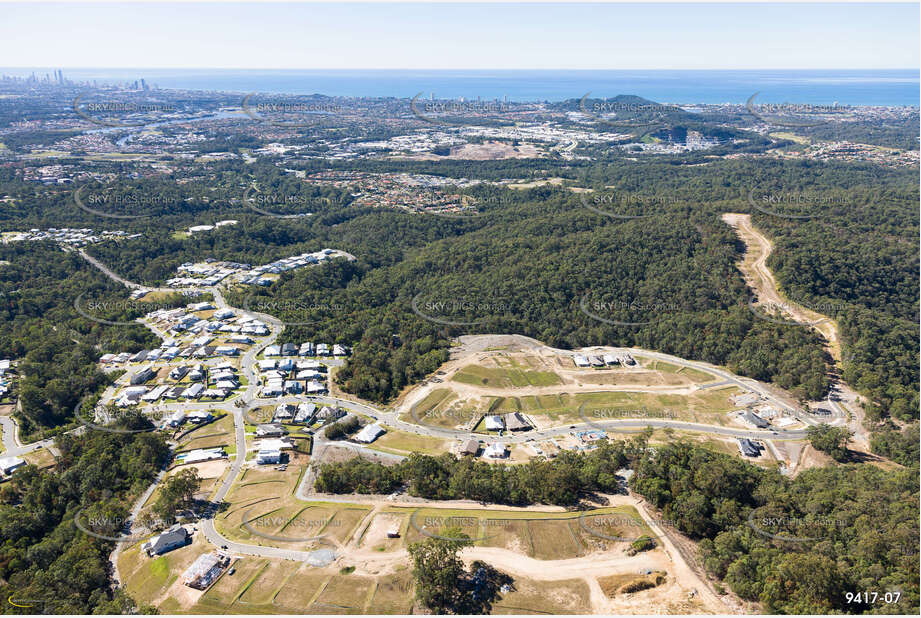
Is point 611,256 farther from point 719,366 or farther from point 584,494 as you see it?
point 584,494

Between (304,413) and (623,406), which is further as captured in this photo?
(623,406)

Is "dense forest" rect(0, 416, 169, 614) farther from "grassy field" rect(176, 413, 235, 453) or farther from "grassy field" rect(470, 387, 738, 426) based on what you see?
"grassy field" rect(470, 387, 738, 426)

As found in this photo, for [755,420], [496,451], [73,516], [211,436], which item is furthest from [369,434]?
[755,420]

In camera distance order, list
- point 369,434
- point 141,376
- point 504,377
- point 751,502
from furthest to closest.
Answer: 1. point 504,377
2. point 141,376
3. point 369,434
4. point 751,502

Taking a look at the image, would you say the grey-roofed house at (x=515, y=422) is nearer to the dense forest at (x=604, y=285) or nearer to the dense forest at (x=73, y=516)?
the dense forest at (x=604, y=285)

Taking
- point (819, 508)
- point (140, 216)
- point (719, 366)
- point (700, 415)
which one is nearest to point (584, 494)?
point (819, 508)

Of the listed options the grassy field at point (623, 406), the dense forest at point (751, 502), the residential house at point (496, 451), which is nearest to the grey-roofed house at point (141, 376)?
the dense forest at point (751, 502)

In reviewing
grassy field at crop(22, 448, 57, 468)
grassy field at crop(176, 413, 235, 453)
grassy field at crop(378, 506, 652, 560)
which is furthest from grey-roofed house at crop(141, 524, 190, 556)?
grassy field at crop(22, 448, 57, 468)

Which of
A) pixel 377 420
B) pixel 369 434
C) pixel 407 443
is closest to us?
pixel 407 443

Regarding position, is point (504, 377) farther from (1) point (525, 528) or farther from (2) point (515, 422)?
(1) point (525, 528)
